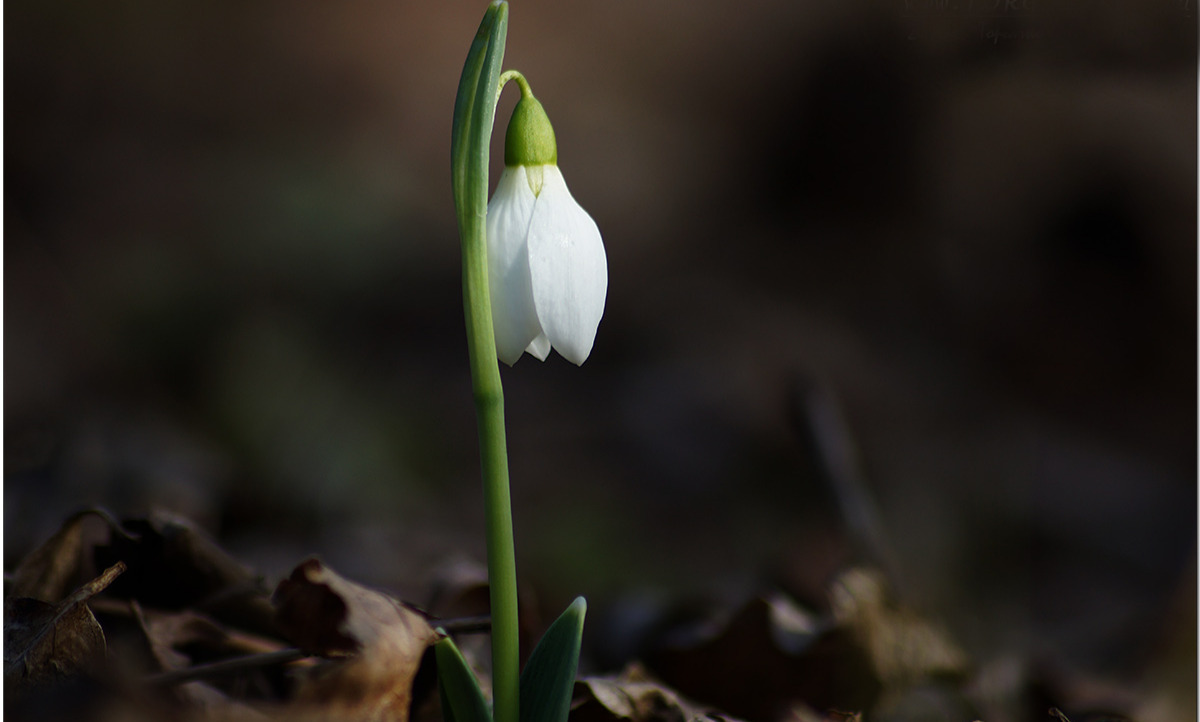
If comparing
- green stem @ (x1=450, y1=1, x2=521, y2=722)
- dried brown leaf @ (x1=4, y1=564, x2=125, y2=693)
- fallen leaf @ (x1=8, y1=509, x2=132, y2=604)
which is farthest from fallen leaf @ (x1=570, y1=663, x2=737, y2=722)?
fallen leaf @ (x1=8, y1=509, x2=132, y2=604)

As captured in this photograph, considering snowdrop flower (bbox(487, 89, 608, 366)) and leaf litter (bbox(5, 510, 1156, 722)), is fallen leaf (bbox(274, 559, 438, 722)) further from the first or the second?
snowdrop flower (bbox(487, 89, 608, 366))

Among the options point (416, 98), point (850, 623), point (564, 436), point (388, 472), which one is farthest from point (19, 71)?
Answer: point (850, 623)

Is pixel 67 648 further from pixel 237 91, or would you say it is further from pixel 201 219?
pixel 237 91

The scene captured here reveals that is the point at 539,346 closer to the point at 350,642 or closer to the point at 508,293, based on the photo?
the point at 508,293

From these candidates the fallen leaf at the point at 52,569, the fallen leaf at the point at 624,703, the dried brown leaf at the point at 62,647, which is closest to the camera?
the dried brown leaf at the point at 62,647

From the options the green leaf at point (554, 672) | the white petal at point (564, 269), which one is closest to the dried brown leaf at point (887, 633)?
the green leaf at point (554, 672)

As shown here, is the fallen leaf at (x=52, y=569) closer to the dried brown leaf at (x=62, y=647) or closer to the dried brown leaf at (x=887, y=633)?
the dried brown leaf at (x=62, y=647)

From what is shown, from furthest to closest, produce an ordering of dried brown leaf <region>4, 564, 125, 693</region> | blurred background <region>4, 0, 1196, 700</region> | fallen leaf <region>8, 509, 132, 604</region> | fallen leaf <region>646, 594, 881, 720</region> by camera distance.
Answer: blurred background <region>4, 0, 1196, 700</region>, fallen leaf <region>646, 594, 881, 720</region>, fallen leaf <region>8, 509, 132, 604</region>, dried brown leaf <region>4, 564, 125, 693</region>
